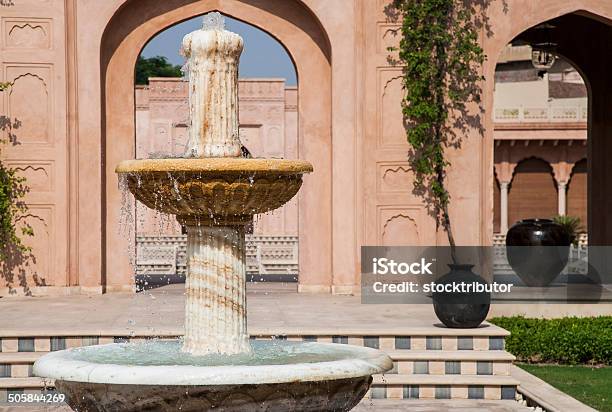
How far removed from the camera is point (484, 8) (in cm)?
1310

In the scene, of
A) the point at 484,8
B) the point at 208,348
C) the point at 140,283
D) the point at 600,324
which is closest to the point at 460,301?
the point at 600,324

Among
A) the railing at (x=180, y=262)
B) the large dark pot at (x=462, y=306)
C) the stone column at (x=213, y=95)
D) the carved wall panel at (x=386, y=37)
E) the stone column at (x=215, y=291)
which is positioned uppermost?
the carved wall panel at (x=386, y=37)

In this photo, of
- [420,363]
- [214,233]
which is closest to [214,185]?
[214,233]

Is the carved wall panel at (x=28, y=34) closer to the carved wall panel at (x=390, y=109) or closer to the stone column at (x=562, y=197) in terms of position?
the carved wall panel at (x=390, y=109)

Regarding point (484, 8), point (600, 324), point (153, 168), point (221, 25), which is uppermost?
point (484, 8)

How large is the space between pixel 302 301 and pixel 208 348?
6.02 m

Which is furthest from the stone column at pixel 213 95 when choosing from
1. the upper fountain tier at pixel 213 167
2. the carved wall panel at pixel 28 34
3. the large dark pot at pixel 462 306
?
the carved wall panel at pixel 28 34

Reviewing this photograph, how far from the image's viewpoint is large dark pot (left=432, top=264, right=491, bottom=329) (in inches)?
364

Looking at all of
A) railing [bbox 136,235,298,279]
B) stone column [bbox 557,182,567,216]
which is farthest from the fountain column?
stone column [bbox 557,182,567,216]

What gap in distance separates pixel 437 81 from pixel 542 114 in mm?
20673

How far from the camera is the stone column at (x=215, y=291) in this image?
6105mm

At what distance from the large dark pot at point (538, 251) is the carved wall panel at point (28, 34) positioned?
6.54m

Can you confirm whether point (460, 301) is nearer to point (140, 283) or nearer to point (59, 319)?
point (59, 319)

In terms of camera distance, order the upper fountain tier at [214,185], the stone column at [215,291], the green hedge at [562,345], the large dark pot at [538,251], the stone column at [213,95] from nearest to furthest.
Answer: the upper fountain tier at [214,185], the stone column at [215,291], the stone column at [213,95], the green hedge at [562,345], the large dark pot at [538,251]
